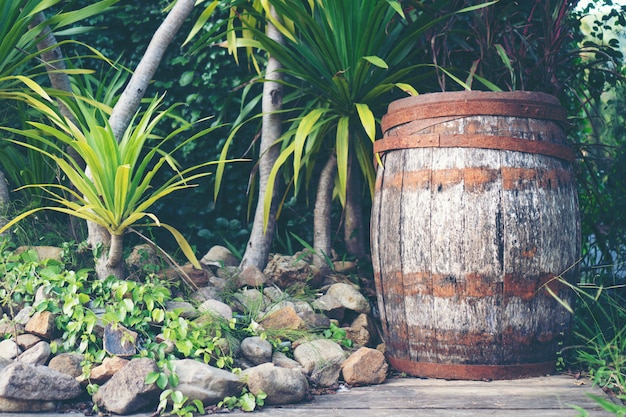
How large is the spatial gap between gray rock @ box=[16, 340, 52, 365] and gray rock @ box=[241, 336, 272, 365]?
0.61 m

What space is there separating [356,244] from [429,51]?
96cm

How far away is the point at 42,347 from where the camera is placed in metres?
2.06

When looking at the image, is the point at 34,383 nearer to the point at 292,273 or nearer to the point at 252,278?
the point at 252,278

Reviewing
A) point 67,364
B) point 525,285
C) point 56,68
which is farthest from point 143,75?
point 525,285

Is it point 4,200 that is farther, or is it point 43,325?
point 4,200

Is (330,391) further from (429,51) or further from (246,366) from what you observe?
(429,51)

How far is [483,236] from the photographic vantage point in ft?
7.20

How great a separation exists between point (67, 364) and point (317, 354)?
783 mm

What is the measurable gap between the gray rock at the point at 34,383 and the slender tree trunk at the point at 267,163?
1.19m

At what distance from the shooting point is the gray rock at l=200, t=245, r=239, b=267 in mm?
2925

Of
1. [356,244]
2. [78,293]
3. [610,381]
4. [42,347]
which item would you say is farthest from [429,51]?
[42,347]

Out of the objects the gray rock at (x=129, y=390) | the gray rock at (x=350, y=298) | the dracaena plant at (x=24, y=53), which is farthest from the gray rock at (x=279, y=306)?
the dracaena plant at (x=24, y=53)

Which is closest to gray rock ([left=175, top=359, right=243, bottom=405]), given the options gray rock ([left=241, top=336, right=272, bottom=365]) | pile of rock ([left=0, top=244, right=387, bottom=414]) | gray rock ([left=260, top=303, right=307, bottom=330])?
pile of rock ([left=0, top=244, right=387, bottom=414])

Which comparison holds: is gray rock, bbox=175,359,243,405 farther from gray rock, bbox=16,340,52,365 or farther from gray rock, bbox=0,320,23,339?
Answer: gray rock, bbox=0,320,23,339
